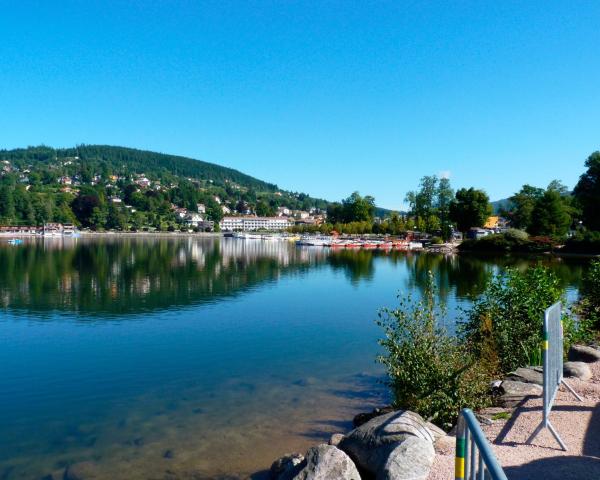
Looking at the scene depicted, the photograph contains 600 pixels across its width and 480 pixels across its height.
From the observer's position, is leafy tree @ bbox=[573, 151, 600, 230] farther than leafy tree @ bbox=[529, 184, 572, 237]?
No

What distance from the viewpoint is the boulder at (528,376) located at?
938 cm

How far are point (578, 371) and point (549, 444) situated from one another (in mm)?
3904

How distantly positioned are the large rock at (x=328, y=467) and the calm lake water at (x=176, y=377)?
93.8 inches

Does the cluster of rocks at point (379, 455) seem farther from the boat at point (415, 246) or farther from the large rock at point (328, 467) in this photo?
the boat at point (415, 246)

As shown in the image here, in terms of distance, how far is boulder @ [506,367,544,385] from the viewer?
9383mm

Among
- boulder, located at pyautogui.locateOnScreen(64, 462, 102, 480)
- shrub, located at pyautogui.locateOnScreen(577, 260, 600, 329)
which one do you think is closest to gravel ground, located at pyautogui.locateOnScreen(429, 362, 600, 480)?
boulder, located at pyautogui.locateOnScreen(64, 462, 102, 480)

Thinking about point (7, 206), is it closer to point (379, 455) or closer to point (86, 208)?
point (86, 208)

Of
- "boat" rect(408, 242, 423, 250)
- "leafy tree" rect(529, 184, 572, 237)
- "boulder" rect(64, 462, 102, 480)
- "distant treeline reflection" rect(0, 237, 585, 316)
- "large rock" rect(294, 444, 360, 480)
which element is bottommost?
A: "distant treeline reflection" rect(0, 237, 585, 316)

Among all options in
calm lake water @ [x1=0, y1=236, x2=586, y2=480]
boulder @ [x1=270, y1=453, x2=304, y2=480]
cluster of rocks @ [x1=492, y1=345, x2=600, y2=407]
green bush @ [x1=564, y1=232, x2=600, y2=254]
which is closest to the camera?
boulder @ [x1=270, y1=453, x2=304, y2=480]

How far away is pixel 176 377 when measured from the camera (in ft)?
44.6

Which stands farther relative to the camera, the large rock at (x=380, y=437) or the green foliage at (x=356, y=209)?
the green foliage at (x=356, y=209)

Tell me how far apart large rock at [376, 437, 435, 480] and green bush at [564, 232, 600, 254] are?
61.9m

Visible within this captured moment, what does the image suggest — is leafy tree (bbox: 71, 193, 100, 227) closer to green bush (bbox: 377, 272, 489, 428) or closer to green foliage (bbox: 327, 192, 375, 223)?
green foliage (bbox: 327, 192, 375, 223)

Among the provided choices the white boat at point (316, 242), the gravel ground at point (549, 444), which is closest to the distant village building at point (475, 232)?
the white boat at point (316, 242)
